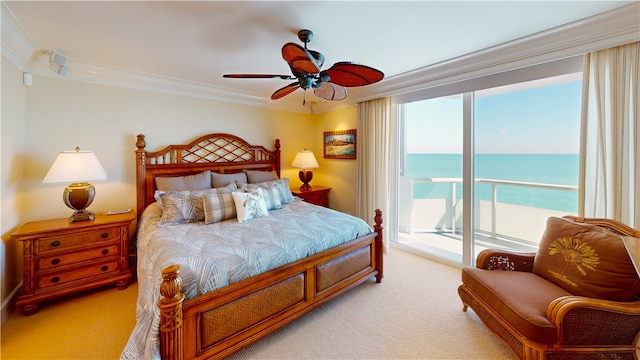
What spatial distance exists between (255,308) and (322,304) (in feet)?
2.35

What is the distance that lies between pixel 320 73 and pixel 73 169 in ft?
8.37

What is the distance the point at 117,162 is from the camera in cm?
305

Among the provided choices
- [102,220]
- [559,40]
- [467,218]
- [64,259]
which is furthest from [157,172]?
[559,40]

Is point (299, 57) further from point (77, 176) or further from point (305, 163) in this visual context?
point (305, 163)

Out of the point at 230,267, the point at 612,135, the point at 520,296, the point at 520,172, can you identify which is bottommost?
the point at 520,296

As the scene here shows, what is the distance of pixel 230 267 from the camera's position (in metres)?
1.70

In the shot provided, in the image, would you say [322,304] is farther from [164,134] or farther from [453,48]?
[164,134]

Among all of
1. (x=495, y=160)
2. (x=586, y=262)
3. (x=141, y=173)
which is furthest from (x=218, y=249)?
(x=495, y=160)

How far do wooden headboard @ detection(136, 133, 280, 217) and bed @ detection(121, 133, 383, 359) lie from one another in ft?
0.05

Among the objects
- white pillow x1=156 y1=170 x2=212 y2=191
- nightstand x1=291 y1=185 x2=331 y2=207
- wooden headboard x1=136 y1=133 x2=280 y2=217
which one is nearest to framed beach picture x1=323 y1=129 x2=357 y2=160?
nightstand x1=291 y1=185 x2=331 y2=207

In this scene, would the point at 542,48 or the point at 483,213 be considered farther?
the point at 483,213

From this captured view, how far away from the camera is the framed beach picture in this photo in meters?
4.25

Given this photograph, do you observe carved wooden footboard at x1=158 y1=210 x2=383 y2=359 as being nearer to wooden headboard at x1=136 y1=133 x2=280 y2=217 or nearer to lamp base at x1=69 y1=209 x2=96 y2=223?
lamp base at x1=69 y1=209 x2=96 y2=223

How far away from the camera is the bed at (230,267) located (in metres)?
1.46
